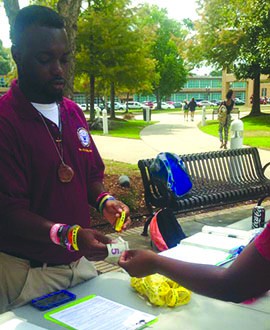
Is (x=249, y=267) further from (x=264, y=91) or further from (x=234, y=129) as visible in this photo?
(x=264, y=91)

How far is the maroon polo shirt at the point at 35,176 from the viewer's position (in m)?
1.86

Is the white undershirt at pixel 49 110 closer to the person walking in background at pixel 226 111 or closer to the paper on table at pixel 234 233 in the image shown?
the paper on table at pixel 234 233

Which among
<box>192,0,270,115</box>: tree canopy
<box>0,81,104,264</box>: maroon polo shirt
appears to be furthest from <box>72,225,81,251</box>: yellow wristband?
<box>192,0,270,115</box>: tree canopy

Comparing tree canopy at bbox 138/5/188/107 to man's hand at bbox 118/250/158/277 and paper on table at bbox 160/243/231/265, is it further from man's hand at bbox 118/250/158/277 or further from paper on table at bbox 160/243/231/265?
man's hand at bbox 118/250/158/277

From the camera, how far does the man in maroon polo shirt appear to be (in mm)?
1870

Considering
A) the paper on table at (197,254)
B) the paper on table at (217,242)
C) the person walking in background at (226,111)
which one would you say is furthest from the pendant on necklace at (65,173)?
the person walking in background at (226,111)

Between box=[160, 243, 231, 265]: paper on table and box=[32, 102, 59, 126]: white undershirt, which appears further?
box=[160, 243, 231, 265]: paper on table

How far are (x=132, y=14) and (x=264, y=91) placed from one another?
7242 cm

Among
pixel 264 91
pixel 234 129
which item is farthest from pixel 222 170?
pixel 264 91

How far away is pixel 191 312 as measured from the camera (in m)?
1.98

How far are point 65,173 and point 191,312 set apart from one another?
0.87 m

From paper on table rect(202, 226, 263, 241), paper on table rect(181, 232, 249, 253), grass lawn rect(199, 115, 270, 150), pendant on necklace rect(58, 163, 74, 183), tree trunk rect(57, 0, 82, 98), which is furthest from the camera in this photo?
grass lawn rect(199, 115, 270, 150)

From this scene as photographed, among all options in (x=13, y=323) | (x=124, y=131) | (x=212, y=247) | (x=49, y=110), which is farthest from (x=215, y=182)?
(x=124, y=131)

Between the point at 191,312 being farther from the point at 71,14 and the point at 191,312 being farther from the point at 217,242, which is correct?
the point at 71,14
